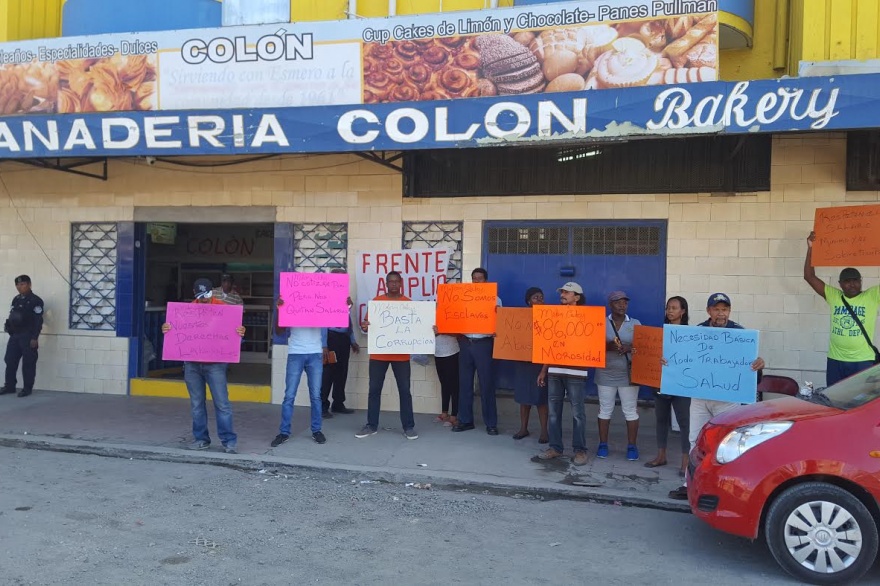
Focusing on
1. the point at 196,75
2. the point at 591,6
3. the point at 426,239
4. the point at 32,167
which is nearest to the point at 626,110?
the point at 591,6

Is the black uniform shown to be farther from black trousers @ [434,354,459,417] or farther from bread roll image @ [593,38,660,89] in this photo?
bread roll image @ [593,38,660,89]

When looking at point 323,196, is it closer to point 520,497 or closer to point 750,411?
point 520,497

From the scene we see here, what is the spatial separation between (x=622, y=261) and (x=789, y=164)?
2.17 metres

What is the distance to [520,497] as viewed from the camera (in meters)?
6.66

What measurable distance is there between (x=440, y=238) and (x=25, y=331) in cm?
615

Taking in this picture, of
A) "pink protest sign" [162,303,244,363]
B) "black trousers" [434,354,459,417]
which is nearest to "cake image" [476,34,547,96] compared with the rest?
"black trousers" [434,354,459,417]

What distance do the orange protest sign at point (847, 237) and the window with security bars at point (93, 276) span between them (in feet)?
30.9

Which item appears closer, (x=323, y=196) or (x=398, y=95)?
(x=398, y=95)

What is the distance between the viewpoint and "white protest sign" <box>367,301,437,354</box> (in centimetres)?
838

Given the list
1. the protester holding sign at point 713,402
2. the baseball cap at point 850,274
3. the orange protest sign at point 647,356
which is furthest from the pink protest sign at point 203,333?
the baseball cap at point 850,274

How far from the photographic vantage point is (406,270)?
959cm

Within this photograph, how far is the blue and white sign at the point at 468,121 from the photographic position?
23.1 ft

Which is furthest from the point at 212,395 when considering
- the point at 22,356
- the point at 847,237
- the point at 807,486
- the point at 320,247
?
the point at 847,237

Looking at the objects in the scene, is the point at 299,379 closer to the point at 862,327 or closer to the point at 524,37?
the point at 524,37
